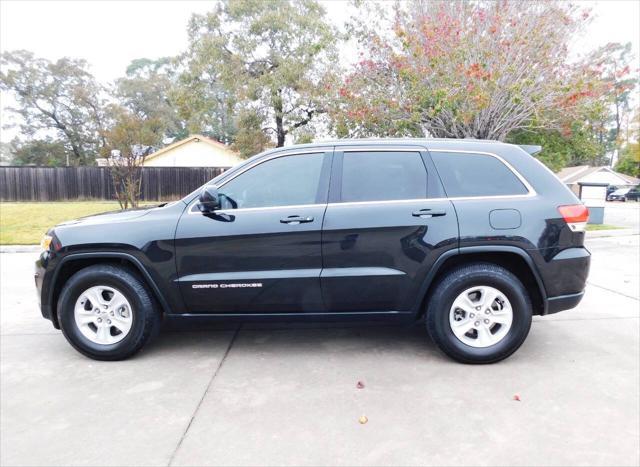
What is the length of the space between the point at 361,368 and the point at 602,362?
2.00 metres

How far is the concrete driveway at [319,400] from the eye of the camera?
261cm

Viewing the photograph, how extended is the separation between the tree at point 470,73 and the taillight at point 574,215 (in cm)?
712

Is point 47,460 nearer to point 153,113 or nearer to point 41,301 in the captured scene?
point 41,301

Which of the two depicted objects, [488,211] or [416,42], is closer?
[488,211]

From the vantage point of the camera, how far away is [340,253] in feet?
12.1

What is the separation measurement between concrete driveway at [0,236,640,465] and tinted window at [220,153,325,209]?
4.41 feet

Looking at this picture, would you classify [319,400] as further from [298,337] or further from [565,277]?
[565,277]

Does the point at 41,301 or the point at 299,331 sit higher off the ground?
the point at 41,301

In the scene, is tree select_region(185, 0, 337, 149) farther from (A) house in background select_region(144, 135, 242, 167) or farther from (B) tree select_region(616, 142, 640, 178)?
(B) tree select_region(616, 142, 640, 178)

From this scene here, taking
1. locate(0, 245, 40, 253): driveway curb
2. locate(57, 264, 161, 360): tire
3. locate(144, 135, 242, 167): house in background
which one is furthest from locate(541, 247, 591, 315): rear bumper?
locate(144, 135, 242, 167): house in background

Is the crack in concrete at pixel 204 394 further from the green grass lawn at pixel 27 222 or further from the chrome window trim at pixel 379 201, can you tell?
the green grass lawn at pixel 27 222

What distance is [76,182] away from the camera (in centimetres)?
2550

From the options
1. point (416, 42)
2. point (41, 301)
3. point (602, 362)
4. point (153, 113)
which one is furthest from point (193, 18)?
point (153, 113)

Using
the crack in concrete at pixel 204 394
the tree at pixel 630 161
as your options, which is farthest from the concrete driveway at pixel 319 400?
the tree at pixel 630 161
